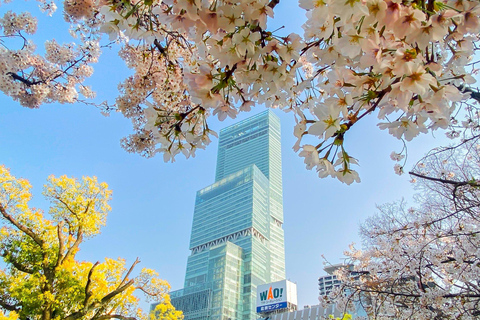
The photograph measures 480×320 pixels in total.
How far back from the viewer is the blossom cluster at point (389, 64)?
0.59 m

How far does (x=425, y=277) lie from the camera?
13.3 feet

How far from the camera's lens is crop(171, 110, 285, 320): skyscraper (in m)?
51.9

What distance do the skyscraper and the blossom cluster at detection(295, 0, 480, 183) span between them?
176ft

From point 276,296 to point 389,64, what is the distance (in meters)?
39.9

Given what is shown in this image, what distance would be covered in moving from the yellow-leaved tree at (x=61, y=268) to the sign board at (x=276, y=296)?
103ft

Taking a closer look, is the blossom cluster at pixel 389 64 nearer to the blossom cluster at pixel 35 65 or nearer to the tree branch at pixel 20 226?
the blossom cluster at pixel 35 65

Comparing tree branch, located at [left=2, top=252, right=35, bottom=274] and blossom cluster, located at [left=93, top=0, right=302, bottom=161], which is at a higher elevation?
tree branch, located at [left=2, top=252, right=35, bottom=274]

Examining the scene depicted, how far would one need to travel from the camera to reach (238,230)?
6525 centimetres

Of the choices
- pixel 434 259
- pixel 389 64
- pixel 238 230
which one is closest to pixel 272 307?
pixel 238 230

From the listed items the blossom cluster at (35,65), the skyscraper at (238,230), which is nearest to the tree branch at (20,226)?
the blossom cluster at (35,65)

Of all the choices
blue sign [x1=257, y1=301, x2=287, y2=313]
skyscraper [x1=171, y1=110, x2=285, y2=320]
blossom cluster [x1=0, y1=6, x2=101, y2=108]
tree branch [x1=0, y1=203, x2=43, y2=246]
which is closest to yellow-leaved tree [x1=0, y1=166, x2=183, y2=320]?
tree branch [x1=0, y1=203, x2=43, y2=246]

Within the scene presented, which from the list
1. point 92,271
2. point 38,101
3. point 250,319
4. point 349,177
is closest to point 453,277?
point 349,177

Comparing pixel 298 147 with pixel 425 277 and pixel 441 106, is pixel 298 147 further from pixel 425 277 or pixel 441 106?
pixel 425 277

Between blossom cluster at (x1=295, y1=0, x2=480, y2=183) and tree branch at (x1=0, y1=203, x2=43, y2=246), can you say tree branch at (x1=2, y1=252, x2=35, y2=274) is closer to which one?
tree branch at (x1=0, y1=203, x2=43, y2=246)
